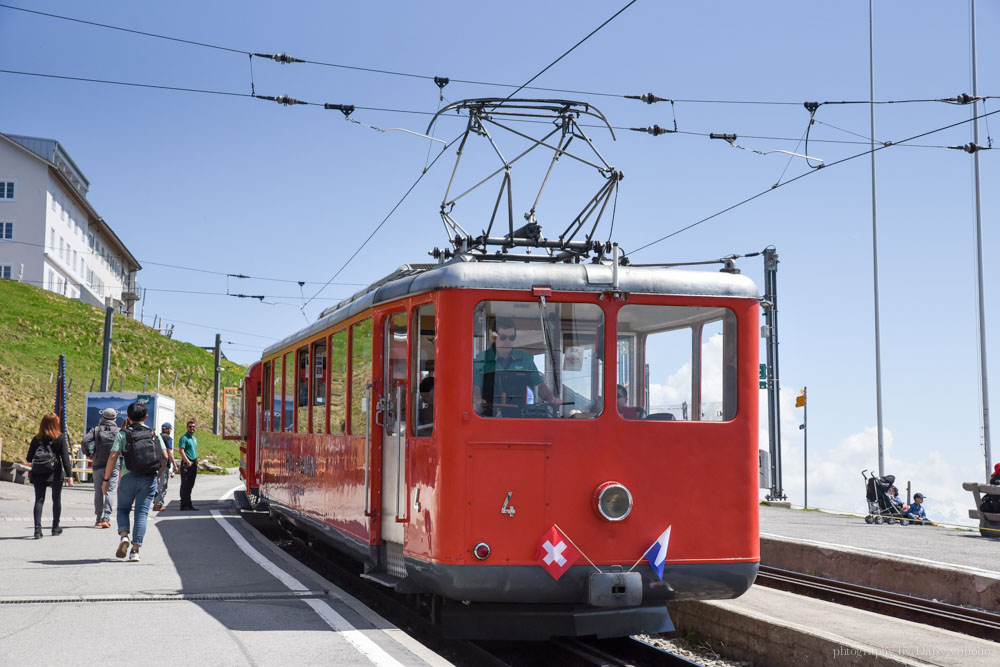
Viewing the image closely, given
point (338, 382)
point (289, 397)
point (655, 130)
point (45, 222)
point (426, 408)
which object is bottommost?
point (426, 408)

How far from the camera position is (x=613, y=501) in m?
7.45

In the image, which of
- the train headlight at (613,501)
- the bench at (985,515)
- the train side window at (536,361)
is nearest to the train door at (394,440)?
the train side window at (536,361)

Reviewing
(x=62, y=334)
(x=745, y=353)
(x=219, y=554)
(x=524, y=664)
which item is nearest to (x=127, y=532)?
(x=219, y=554)

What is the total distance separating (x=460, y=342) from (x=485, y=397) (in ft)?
1.37

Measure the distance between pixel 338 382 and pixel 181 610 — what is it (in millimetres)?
2794

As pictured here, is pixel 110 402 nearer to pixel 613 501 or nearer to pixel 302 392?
pixel 302 392

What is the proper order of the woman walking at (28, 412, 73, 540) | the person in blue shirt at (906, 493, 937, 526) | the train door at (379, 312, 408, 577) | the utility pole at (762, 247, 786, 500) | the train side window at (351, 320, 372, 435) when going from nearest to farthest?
the train door at (379, 312, 408, 577) < the train side window at (351, 320, 372, 435) < the woman walking at (28, 412, 73, 540) < the person in blue shirt at (906, 493, 937, 526) < the utility pole at (762, 247, 786, 500)

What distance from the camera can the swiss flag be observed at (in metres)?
7.28

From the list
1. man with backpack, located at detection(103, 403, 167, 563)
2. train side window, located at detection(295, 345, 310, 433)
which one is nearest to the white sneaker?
man with backpack, located at detection(103, 403, 167, 563)

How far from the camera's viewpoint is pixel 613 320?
25.3ft

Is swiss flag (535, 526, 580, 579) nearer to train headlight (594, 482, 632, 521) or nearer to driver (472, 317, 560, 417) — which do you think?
train headlight (594, 482, 632, 521)

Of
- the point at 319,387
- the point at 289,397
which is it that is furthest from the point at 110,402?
the point at 319,387

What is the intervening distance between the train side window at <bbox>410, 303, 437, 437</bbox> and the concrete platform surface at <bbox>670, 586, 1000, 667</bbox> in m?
3.06

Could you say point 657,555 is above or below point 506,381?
below
